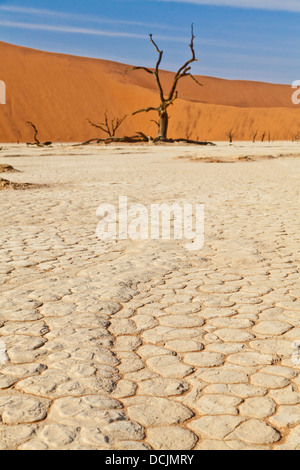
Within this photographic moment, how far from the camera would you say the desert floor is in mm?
2150

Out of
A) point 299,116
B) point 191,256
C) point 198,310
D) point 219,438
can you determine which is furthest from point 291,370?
point 299,116

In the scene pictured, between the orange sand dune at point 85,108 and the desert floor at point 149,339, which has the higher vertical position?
the orange sand dune at point 85,108

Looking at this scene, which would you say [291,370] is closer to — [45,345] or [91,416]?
[91,416]

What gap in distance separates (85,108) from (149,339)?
2667 inches

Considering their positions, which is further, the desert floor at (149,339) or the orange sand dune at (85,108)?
the orange sand dune at (85,108)

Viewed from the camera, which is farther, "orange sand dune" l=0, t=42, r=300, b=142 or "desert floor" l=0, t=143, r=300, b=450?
"orange sand dune" l=0, t=42, r=300, b=142

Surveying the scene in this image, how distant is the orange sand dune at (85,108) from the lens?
6212cm

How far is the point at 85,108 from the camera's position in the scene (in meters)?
68.4

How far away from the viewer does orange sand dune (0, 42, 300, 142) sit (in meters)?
62.1

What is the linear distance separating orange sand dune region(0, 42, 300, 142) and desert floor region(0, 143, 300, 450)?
53431mm

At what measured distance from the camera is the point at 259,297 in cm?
375

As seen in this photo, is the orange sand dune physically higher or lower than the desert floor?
higher

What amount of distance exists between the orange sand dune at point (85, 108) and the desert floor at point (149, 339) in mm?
53431
